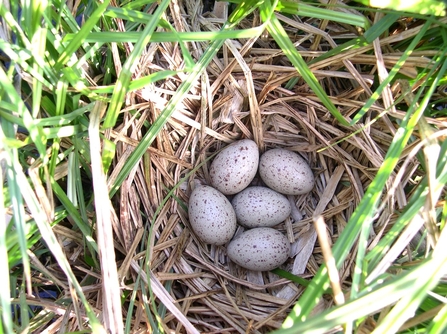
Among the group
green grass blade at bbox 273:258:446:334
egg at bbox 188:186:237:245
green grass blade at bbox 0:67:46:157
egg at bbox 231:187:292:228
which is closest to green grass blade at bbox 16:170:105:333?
green grass blade at bbox 0:67:46:157

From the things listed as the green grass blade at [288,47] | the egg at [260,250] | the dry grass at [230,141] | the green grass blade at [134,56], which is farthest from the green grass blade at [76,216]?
the green grass blade at [288,47]

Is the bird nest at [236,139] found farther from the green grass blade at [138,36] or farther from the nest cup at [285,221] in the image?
the green grass blade at [138,36]

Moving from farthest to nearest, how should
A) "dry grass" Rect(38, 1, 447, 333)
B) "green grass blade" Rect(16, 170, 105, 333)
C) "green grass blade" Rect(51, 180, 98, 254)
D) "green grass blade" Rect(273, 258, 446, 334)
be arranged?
"dry grass" Rect(38, 1, 447, 333), "green grass blade" Rect(51, 180, 98, 254), "green grass blade" Rect(16, 170, 105, 333), "green grass blade" Rect(273, 258, 446, 334)

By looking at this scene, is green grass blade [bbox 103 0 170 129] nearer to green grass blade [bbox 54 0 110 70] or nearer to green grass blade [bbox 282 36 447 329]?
green grass blade [bbox 54 0 110 70]

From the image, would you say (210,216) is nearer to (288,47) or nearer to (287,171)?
(287,171)

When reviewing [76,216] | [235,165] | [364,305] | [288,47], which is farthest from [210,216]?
[364,305]

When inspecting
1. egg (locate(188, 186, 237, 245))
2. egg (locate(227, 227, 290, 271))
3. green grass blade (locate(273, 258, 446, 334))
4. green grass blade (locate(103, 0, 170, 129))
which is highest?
green grass blade (locate(103, 0, 170, 129))
